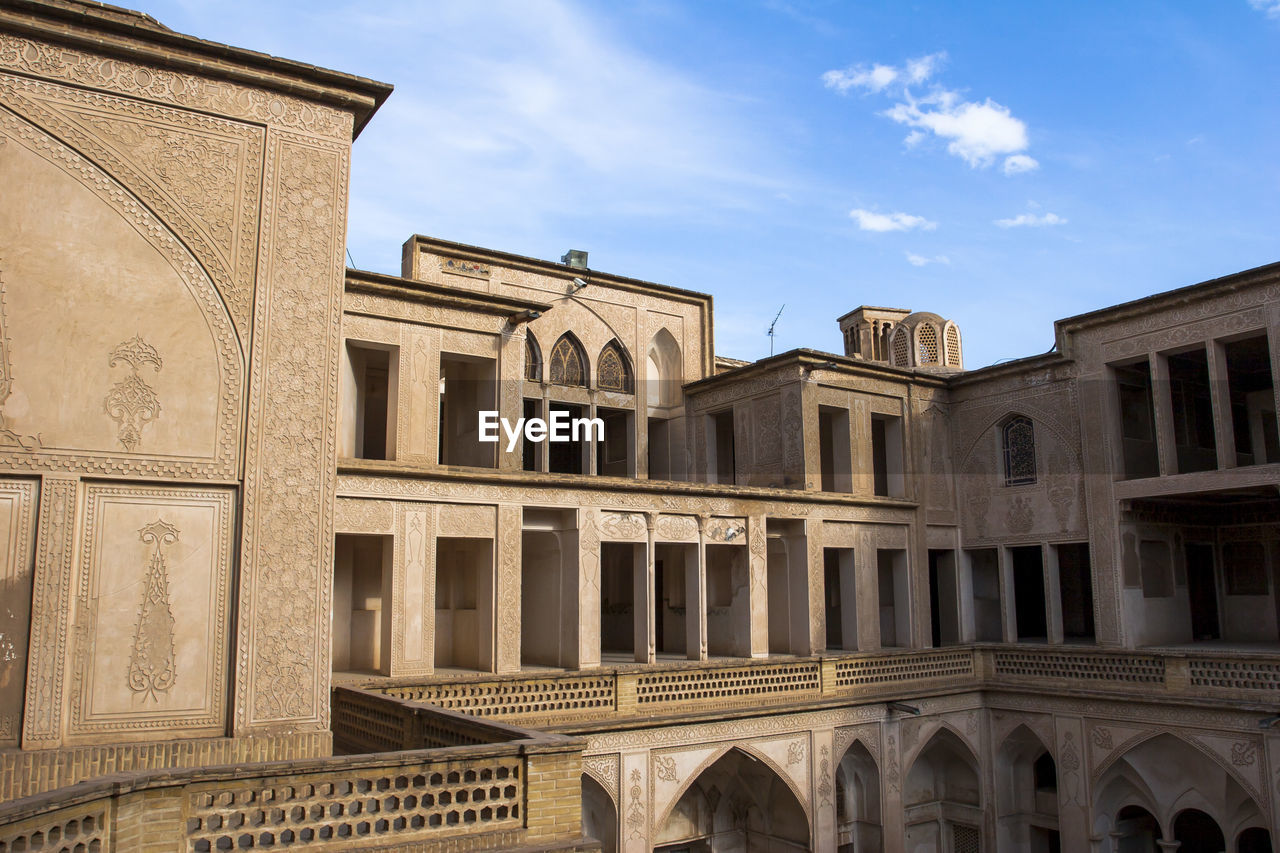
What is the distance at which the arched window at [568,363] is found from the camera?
19031 mm

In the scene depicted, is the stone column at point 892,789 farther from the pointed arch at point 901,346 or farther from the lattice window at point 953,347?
the lattice window at point 953,347

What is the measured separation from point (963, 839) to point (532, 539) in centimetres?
942

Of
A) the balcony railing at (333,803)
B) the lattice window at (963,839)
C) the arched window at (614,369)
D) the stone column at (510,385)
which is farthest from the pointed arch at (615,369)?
the balcony railing at (333,803)

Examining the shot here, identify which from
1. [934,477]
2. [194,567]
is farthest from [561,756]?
[934,477]

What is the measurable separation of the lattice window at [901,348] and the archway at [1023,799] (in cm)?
939

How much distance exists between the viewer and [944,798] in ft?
58.4

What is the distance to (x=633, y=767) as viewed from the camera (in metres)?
13.2

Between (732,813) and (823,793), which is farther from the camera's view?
Answer: (732,813)

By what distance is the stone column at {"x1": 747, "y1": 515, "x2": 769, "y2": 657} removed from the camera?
53.2ft

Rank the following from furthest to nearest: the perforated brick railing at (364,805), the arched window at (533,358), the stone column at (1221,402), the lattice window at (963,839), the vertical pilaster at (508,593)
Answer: the arched window at (533,358) < the lattice window at (963,839) < the stone column at (1221,402) < the vertical pilaster at (508,593) < the perforated brick railing at (364,805)

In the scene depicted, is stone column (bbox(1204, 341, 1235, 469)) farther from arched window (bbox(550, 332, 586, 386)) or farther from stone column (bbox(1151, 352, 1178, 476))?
arched window (bbox(550, 332, 586, 386))

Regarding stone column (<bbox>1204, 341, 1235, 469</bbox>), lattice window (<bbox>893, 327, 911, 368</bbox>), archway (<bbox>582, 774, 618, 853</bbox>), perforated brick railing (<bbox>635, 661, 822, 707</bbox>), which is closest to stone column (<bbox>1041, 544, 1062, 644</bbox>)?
stone column (<bbox>1204, 341, 1235, 469</bbox>)

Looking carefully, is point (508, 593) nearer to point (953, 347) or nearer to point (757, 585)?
point (757, 585)

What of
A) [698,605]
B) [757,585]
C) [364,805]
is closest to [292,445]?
[364,805]
